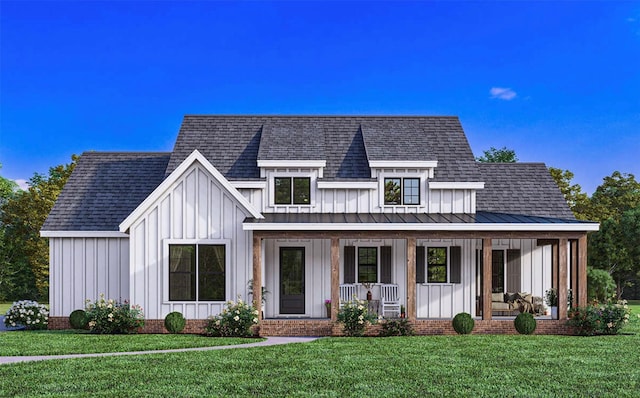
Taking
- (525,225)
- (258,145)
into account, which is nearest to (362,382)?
(525,225)

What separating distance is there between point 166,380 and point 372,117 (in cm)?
1612

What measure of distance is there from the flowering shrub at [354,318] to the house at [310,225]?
35 centimetres

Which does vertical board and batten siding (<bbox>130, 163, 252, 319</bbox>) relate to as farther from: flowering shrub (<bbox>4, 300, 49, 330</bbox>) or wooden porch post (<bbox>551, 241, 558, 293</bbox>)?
wooden porch post (<bbox>551, 241, 558, 293</bbox>)

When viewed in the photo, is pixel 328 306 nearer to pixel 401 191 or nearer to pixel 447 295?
pixel 447 295

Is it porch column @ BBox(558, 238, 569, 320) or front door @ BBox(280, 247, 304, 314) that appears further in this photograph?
front door @ BBox(280, 247, 304, 314)

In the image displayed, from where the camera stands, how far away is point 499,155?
51.0 metres

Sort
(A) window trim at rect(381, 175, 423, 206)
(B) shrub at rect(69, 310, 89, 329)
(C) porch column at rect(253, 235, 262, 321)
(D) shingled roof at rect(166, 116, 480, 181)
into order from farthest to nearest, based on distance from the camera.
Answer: (D) shingled roof at rect(166, 116, 480, 181), (A) window trim at rect(381, 175, 423, 206), (B) shrub at rect(69, 310, 89, 329), (C) porch column at rect(253, 235, 262, 321)

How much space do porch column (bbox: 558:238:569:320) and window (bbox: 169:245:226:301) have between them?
10.2 metres

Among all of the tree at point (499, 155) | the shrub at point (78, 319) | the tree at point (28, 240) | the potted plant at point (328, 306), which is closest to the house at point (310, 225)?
the potted plant at point (328, 306)

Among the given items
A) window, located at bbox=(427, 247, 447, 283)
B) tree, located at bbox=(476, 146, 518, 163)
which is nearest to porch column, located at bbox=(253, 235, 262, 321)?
window, located at bbox=(427, 247, 447, 283)

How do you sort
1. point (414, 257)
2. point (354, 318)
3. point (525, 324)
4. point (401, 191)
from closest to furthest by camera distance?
point (354, 318)
point (525, 324)
point (414, 257)
point (401, 191)

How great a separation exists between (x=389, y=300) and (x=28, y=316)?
11904mm

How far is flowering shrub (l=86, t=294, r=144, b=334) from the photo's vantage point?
18.6m

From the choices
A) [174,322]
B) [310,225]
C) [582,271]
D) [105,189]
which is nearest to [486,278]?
[582,271]
